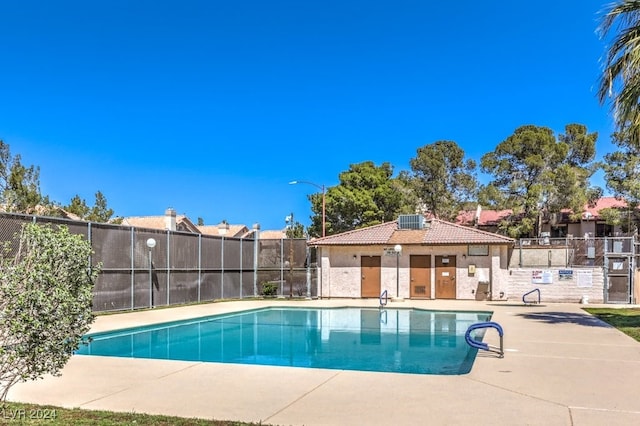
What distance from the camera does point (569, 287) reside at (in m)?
22.3

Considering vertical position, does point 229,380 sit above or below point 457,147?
below

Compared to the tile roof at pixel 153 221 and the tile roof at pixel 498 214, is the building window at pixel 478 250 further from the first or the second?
the tile roof at pixel 153 221

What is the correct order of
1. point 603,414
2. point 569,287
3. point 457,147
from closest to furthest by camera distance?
1. point 603,414
2. point 569,287
3. point 457,147

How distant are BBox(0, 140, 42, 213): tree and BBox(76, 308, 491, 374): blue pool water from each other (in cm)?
1388

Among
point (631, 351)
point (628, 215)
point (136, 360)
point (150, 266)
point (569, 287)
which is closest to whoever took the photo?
point (136, 360)

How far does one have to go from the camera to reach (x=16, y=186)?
2600cm

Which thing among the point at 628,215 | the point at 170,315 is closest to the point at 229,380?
the point at 170,315

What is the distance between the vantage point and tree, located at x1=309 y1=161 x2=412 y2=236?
43.9 meters

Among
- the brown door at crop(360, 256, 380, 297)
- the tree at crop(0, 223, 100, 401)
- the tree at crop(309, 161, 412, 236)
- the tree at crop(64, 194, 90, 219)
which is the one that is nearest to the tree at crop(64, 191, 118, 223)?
the tree at crop(64, 194, 90, 219)

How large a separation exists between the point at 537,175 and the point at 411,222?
58.4ft

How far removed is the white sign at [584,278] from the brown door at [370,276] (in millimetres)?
8314

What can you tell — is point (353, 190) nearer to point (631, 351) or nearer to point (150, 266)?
point (150, 266)

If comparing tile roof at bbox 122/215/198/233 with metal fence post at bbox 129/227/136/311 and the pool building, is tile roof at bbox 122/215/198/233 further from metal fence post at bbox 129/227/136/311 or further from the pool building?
metal fence post at bbox 129/227/136/311

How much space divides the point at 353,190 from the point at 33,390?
39.3 m
